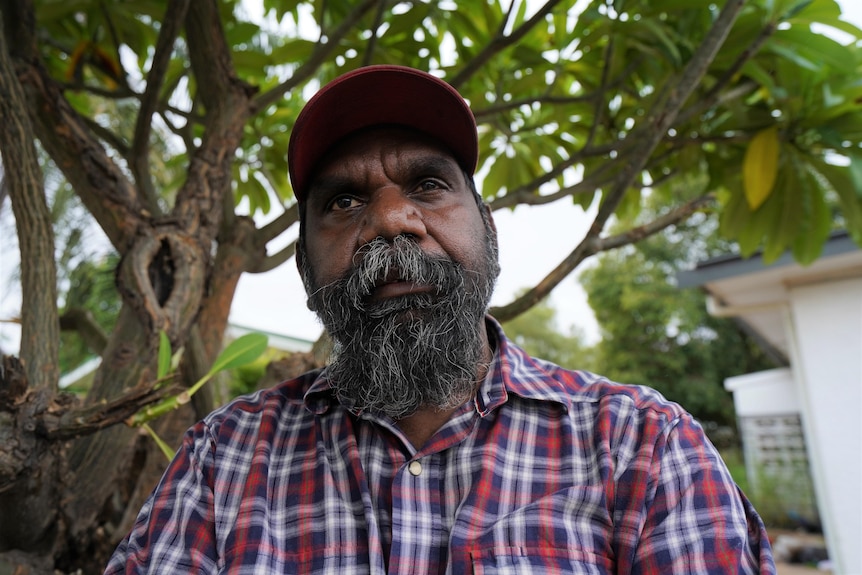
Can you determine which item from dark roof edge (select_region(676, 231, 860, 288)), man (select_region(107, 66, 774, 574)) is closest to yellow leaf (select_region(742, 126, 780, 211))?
man (select_region(107, 66, 774, 574))

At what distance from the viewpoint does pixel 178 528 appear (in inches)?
41.9

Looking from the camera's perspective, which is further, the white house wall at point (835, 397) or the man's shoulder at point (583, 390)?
the white house wall at point (835, 397)

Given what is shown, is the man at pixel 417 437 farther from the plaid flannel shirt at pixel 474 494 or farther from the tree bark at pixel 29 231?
the tree bark at pixel 29 231

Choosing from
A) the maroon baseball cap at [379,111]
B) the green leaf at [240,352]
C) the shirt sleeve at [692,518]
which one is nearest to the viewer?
the shirt sleeve at [692,518]

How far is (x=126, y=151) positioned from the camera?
193cm

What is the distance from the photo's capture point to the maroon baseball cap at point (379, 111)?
4.06 feet

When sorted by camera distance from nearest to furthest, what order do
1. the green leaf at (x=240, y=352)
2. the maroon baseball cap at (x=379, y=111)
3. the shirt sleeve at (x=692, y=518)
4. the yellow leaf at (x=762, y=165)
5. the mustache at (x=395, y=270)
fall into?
the shirt sleeve at (x=692, y=518), the mustache at (x=395, y=270), the maroon baseball cap at (x=379, y=111), the green leaf at (x=240, y=352), the yellow leaf at (x=762, y=165)

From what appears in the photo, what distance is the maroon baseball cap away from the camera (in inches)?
48.7

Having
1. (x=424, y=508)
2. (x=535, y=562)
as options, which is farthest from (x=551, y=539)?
(x=424, y=508)

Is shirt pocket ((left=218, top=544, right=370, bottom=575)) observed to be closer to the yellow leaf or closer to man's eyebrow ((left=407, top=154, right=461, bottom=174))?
man's eyebrow ((left=407, top=154, right=461, bottom=174))

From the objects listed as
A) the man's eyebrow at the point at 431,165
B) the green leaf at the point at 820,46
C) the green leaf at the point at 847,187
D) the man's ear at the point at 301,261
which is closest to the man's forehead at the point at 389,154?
Result: the man's eyebrow at the point at 431,165

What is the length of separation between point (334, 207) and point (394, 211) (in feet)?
0.55

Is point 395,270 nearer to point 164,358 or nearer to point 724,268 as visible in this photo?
point 164,358

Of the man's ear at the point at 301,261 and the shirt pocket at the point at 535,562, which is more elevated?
the man's ear at the point at 301,261
